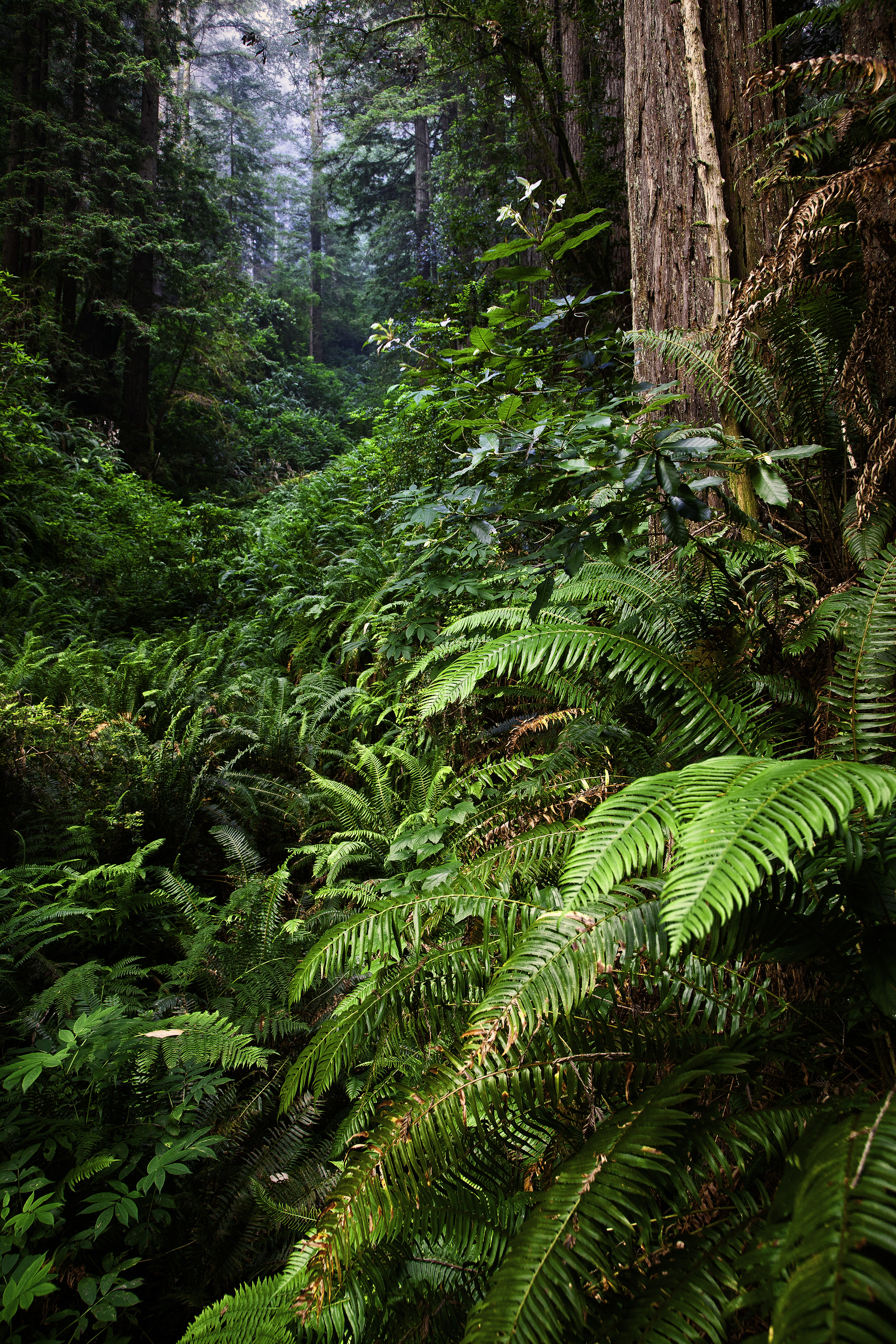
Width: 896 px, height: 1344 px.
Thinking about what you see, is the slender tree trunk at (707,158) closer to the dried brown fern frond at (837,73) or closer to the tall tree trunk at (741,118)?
the tall tree trunk at (741,118)

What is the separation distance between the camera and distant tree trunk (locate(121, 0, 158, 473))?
9820 mm

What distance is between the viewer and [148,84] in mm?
10000

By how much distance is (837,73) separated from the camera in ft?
5.90

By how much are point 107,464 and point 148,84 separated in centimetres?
714

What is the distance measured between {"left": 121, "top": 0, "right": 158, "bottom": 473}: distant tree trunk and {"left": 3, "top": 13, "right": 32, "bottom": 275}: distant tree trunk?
1.46m

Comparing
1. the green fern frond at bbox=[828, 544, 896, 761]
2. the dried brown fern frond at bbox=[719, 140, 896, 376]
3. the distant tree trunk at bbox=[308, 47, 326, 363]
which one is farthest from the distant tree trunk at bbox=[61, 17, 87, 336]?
the green fern frond at bbox=[828, 544, 896, 761]

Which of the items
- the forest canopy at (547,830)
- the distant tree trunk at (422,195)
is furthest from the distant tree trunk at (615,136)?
the distant tree trunk at (422,195)

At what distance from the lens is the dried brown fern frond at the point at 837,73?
1.65 m

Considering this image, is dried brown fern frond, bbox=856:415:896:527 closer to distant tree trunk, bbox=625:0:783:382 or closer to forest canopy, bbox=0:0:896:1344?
forest canopy, bbox=0:0:896:1344

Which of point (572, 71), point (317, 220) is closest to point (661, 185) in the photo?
point (572, 71)

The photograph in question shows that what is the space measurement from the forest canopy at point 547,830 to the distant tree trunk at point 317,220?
16.8m

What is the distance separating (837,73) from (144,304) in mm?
10830

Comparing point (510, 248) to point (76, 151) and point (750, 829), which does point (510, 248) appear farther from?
point (76, 151)

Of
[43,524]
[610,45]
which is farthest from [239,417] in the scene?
[610,45]
